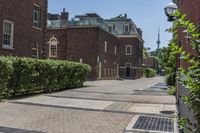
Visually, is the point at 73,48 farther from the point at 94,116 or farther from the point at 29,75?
the point at 94,116

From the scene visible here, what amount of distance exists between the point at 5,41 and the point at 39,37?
5048mm

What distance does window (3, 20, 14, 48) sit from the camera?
2327 centimetres

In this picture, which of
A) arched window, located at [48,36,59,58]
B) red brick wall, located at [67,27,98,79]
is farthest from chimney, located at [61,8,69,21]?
red brick wall, located at [67,27,98,79]

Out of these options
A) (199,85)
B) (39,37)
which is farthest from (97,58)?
(199,85)

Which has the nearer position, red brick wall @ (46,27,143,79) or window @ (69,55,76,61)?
red brick wall @ (46,27,143,79)

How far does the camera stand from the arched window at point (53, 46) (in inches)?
1828

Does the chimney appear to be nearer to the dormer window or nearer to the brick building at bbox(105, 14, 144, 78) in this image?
the brick building at bbox(105, 14, 144, 78)

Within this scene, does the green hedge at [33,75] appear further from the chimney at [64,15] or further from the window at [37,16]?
the chimney at [64,15]

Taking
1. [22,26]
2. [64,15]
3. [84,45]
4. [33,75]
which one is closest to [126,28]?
[64,15]

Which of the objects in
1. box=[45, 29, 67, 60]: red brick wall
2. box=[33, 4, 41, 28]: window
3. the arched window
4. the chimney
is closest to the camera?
box=[33, 4, 41, 28]: window

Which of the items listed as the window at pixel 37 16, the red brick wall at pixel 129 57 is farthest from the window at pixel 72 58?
the red brick wall at pixel 129 57

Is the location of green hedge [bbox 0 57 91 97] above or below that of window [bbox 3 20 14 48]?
below

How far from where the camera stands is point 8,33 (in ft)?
77.7

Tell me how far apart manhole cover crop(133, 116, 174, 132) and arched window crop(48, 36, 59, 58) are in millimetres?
35933
